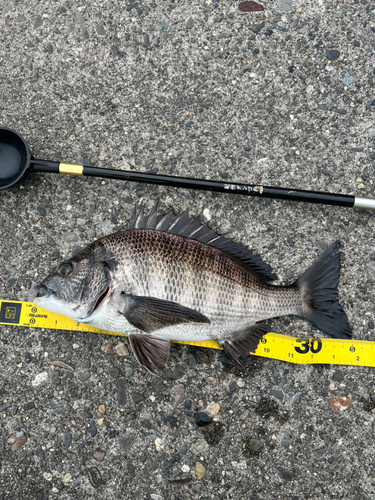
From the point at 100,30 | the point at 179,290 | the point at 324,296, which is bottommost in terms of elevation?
the point at 324,296

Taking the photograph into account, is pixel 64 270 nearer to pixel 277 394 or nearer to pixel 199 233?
pixel 199 233

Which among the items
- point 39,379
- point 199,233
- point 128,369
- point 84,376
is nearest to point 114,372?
point 128,369

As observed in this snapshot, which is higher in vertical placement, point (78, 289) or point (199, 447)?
point (78, 289)

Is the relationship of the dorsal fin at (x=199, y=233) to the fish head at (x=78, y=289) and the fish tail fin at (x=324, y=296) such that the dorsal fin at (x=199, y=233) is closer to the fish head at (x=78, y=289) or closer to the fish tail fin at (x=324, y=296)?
the fish tail fin at (x=324, y=296)

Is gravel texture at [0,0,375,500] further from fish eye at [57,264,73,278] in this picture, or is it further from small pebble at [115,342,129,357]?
fish eye at [57,264,73,278]

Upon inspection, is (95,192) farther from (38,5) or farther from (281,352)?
(281,352)

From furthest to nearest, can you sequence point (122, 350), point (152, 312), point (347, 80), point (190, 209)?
point (347, 80) < point (190, 209) < point (122, 350) < point (152, 312)

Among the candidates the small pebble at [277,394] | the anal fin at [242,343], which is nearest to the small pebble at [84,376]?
the anal fin at [242,343]

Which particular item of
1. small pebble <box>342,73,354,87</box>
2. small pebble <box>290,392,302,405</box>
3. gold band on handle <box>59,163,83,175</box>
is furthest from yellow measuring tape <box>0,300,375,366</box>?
small pebble <box>342,73,354,87</box>
